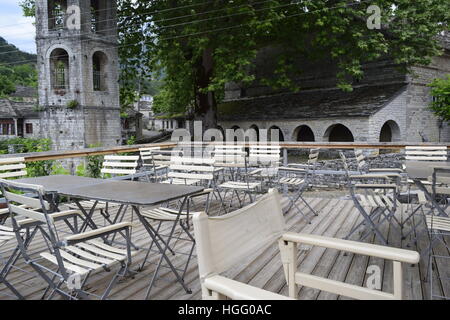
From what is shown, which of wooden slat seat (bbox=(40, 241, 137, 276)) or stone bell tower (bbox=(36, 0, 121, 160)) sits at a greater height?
stone bell tower (bbox=(36, 0, 121, 160))

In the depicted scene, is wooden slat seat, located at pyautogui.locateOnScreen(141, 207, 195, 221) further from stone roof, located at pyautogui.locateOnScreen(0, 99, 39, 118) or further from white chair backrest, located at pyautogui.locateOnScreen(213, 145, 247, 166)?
stone roof, located at pyautogui.locateOnScreen(0, 99, 39, 118)

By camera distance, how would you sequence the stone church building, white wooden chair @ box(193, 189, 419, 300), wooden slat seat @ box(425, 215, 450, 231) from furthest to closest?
the stone church building
wooden slat seat @ box(425, 215, 450, 231)
white wooden chair @ box(193, 189, 419, 300)

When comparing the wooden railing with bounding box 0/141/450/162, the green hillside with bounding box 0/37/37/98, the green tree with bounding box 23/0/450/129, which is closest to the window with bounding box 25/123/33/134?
the green hillside with bounding box 0/37/37/98

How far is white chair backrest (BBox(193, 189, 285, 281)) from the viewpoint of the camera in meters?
1.46

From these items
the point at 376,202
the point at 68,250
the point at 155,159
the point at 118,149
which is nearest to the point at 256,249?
the point at 68,250

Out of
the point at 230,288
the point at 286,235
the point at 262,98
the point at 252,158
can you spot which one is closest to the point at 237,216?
the point at 286,235

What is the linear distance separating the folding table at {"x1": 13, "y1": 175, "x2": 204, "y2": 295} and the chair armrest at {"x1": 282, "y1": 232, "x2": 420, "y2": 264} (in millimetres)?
1143

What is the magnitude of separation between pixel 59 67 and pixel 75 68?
243 centimetres

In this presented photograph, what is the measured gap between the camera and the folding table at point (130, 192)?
2.70m

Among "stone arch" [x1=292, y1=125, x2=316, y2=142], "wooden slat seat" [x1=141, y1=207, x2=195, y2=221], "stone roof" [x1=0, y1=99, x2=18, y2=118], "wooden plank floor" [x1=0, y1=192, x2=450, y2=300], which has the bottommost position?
"wooden plank floor" [x1=0, y1=192, x2=450, y2=300]

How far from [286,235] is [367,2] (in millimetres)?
16301

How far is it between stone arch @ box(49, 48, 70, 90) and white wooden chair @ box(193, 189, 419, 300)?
76.9 ft

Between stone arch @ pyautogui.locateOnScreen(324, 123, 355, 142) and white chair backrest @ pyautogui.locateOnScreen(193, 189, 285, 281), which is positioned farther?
stone arch @ pyautogui.locateOnScreen(324, 123, 355, 142)

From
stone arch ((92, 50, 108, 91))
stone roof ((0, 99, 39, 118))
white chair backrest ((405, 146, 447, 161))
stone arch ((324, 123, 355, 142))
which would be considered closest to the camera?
white chair backrest ((405, 146, 447, 161))
